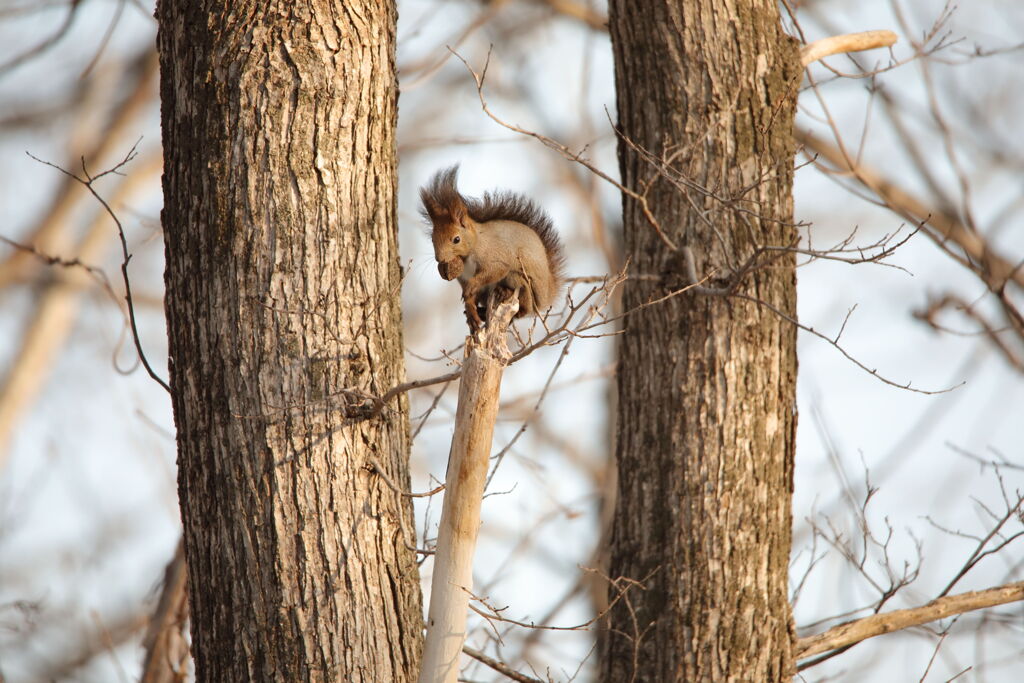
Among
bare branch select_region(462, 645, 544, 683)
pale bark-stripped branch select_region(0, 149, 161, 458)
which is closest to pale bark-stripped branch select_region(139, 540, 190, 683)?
bare branch select_region(462, 645, 544, 683)

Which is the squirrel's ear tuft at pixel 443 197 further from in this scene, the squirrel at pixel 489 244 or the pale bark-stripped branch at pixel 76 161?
the pale bark-stripped branch at pixel 76 161

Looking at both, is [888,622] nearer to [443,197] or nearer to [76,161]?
[443,197]

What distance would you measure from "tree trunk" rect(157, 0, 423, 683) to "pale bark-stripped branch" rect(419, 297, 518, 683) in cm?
18

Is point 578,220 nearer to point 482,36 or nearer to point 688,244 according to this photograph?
point 482,36

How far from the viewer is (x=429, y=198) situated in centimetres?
287

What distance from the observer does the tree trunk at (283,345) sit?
229 centimetres

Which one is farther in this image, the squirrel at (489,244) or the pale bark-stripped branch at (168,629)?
the pale bark-stripped branch at (168,629)

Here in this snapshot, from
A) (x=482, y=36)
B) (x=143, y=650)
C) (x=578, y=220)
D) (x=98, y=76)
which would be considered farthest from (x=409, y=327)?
(x=143, y=650)

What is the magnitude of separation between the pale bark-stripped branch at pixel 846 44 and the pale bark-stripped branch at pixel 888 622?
6.28ft

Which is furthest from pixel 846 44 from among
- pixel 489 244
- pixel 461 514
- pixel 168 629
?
pixel 168 629

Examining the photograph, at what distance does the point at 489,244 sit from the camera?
294 cm

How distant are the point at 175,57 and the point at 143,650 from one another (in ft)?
8.40

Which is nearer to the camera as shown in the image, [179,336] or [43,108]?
[179,336]

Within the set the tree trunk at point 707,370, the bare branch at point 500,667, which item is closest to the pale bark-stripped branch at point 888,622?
the tree trunk at point 707,370
